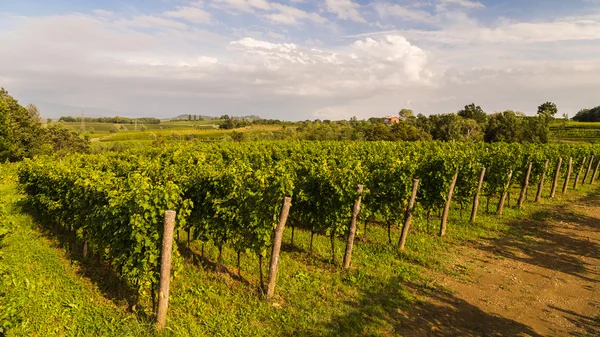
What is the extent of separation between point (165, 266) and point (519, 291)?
9090 millimetres

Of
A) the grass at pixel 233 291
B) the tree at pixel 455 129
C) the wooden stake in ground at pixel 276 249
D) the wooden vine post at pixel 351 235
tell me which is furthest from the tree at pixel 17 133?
the tree at pixel 455 129

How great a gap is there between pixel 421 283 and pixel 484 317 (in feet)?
5.47

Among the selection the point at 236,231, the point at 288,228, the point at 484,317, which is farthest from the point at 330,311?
the point at 288,228

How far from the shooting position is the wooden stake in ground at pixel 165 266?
19.8ft

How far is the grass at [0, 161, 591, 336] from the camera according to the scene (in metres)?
6.39

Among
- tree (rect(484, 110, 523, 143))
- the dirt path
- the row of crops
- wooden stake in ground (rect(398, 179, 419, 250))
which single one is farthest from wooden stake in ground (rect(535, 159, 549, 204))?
tree (rect(484, 110, 523, 143))

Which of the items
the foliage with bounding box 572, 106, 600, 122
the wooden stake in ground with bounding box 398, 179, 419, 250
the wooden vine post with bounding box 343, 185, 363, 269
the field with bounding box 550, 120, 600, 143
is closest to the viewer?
the wooden vine post with bounding box 343, 185, 363, 269

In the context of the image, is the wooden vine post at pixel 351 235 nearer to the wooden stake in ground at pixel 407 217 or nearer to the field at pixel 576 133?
the wooden stake in ground at pixel 407 217

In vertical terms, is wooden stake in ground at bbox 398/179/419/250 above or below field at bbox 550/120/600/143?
below

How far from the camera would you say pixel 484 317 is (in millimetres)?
7371

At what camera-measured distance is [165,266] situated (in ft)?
20.4

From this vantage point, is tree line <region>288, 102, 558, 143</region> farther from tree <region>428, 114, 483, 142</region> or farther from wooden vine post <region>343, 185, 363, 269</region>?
wooden vine post <region>343, 185, 363, 269</region>

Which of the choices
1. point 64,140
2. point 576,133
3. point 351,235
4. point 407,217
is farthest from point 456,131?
point 64,140

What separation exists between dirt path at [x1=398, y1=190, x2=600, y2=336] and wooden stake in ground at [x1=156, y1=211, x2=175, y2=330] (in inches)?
195
